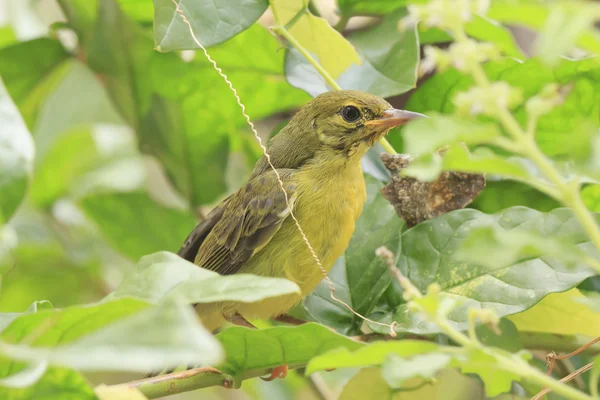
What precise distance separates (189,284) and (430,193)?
88cm

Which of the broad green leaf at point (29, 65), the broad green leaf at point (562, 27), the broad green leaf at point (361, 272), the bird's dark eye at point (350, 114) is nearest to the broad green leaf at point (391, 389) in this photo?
the broad green leaf at point (361, 272)

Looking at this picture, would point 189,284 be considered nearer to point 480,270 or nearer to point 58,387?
point 58,387

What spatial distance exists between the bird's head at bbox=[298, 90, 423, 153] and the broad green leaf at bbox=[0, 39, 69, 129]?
2.81 feet

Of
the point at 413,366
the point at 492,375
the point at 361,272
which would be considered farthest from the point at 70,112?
the point at 413,366

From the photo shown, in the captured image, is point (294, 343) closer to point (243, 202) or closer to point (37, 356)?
point (37, 356)

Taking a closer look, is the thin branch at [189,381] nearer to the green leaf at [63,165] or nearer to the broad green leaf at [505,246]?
the broad green leaf at [505,246]

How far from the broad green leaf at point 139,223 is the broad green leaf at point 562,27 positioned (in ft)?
6.28

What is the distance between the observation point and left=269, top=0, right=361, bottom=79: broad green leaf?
5.97 feet

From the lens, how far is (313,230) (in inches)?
79.7

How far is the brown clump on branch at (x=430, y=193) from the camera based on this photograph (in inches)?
68.7

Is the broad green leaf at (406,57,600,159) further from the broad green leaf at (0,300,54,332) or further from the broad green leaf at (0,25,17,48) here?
the broad green leaf at (0,25,17,48)

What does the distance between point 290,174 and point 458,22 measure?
1.45 m

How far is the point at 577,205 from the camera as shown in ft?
2.40

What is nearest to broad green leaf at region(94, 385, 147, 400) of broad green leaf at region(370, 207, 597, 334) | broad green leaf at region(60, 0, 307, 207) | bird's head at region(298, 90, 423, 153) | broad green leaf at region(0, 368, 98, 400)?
broad green leaf at region(0, 368, 98, 400)
